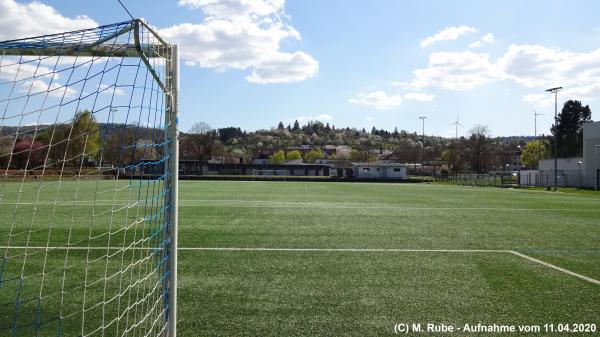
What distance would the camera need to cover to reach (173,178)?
3.84 m

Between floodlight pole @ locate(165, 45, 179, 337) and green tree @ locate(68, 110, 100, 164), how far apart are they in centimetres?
94

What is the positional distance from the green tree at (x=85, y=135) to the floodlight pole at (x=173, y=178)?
0.94 m

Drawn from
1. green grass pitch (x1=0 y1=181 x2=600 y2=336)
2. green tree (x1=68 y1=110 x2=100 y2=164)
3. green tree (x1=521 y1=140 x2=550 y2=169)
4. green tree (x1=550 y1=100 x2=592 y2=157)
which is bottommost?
green grass pitch (x1=0 y1=181 x2=600 y2=336)

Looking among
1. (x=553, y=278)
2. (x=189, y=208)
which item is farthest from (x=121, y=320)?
(x=189, y=208)

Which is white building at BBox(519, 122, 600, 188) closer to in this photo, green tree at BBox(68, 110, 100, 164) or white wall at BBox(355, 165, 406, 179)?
white wall at BBox(355, 165, 406, 179)

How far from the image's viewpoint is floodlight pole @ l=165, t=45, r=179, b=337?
3803mm

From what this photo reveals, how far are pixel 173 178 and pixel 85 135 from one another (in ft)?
5.40

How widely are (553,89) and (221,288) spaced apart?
49301 millimetres

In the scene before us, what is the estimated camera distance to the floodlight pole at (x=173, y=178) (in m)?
3.80

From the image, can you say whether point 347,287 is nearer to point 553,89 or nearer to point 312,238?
point 312,238

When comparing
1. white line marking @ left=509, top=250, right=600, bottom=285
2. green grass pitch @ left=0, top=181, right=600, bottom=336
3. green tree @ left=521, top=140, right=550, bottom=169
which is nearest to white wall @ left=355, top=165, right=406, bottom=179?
green tree @ left=521, top=140, right=550, bottom=169

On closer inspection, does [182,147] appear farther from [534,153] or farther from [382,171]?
[534,153]

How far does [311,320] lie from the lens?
173 inches

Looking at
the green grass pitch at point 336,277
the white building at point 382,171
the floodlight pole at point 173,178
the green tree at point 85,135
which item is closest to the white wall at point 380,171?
the white building at point 382,171
